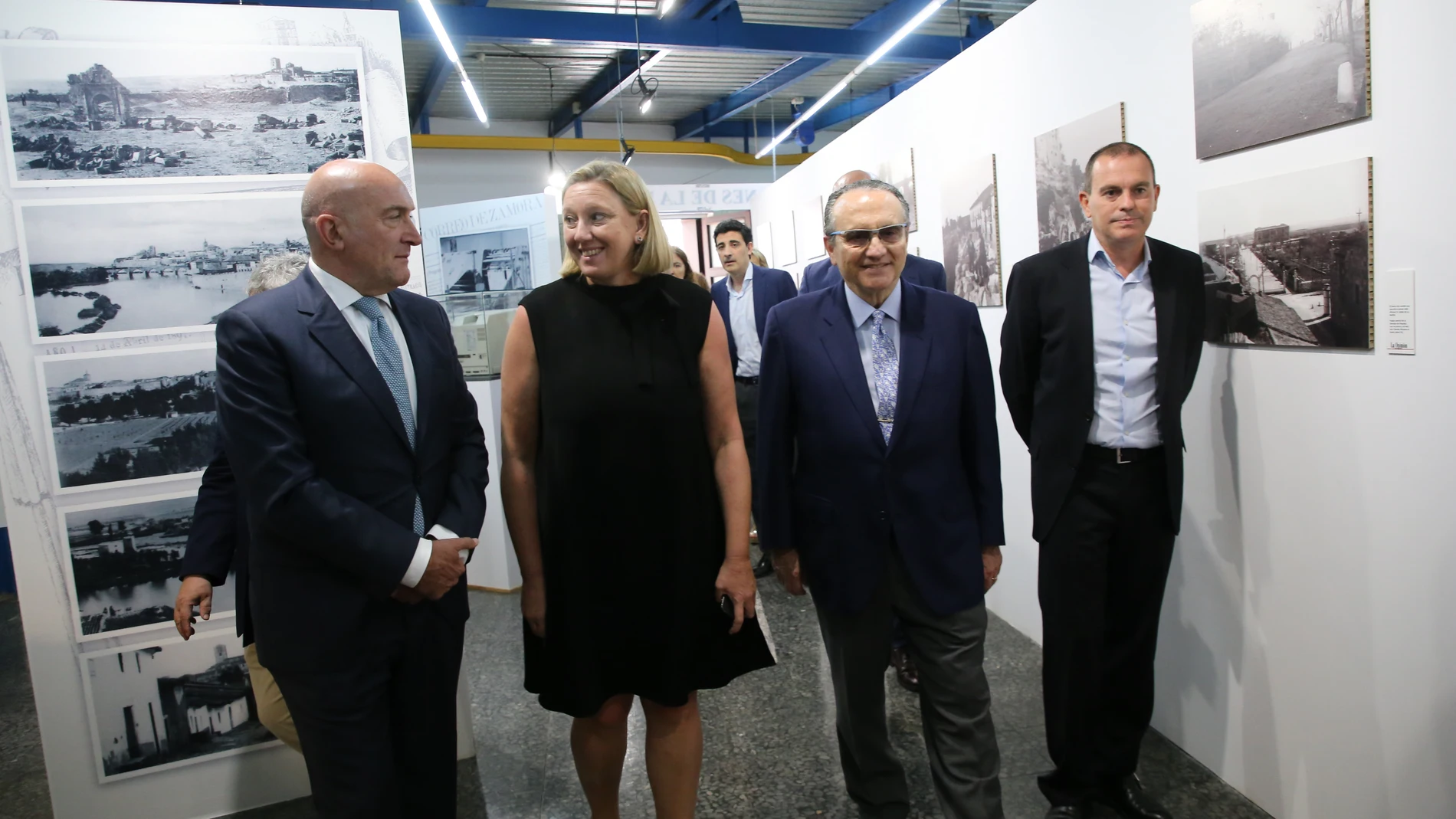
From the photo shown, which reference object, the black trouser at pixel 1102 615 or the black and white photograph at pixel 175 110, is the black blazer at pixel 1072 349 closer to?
the black trouser at pixel 1102 615

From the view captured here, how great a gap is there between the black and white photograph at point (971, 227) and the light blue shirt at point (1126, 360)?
63.1 inches

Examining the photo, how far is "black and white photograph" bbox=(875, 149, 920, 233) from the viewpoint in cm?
515

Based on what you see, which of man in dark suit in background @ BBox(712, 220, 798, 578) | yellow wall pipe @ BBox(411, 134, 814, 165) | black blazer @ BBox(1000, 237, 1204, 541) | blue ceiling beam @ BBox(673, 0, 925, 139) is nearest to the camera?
black blazer @ BBox(1000, 237, 1204, 541)

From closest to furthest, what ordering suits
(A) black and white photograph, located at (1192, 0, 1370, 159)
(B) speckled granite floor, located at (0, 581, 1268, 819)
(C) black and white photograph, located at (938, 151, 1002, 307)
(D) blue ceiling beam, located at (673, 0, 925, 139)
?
(A) black and white photograph, located at (1192, 0, 1370, 159) < (B) speckled granite floor, located at (0, 581, 1268, 819) < (C) black and white photograph, located at (938, 151, 1002, 307) < (D) blue ceiling beam, located at (673, 0, 925, 139)

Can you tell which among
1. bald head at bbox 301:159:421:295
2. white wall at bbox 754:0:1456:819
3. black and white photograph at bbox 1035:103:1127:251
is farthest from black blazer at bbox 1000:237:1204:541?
bald head at bbox 301:159:421:295

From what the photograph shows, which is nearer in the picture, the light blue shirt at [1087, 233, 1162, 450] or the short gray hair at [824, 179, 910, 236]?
the short gray hair at [824, 179, 910, 236]

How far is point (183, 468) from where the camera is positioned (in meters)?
2.83

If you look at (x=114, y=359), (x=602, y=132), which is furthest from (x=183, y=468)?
(x=602, y=132)

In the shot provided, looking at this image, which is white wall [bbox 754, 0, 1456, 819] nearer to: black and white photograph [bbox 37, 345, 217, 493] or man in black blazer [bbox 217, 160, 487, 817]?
man in black blazer [bbox 217, 160, 487, 817]

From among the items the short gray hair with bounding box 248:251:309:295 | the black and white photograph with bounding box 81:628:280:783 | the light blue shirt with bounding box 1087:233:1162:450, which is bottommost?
the black and white photograph with bounding box 81:628:280:783

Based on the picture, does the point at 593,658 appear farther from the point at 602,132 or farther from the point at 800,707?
the point at 602,132

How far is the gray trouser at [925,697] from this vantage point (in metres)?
2.22

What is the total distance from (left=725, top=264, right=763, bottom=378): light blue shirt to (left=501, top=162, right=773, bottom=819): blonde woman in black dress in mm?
3031

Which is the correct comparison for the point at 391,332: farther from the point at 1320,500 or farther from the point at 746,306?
the point at 746,306
